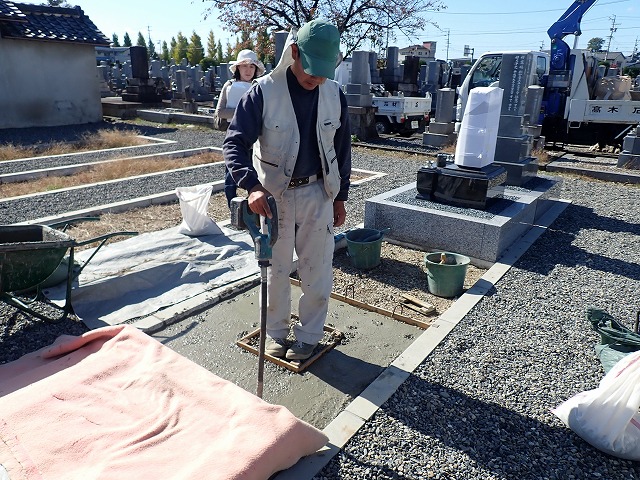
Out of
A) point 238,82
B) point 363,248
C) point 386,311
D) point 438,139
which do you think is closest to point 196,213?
point 238,82

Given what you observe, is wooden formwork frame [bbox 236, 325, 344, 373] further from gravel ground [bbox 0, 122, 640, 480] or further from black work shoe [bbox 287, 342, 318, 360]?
gravel ground [bbox 0, 122, 640, 480]

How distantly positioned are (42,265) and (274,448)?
2095mm

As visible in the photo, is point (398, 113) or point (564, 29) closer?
point (564, 29)

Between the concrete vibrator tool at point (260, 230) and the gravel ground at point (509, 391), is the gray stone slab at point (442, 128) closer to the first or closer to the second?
the gravel ground at point (509, 391)

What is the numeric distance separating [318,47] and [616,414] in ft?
→ 7.36

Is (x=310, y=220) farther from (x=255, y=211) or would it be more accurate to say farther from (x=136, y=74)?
(x=136, y=74)

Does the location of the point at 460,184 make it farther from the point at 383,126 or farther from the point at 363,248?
the point at 383,126

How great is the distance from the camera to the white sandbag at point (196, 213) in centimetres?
507

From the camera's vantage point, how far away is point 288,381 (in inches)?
115

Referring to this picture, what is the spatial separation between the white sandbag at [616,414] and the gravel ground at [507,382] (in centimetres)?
7

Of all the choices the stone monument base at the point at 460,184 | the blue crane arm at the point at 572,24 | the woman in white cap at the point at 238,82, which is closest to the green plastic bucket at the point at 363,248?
the stone monument base at the point at 460,184

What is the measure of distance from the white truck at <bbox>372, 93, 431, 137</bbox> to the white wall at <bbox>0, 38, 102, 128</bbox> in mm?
9090

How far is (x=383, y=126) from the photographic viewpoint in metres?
14.7

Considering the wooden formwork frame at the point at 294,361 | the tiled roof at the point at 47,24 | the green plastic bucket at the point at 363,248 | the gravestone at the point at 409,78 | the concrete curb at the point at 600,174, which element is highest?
the tiled roof at the point at 47,24
